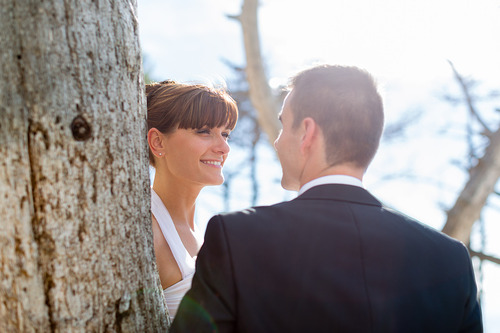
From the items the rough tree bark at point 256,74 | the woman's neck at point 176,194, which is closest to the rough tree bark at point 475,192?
the rough tree bark at point 256,74

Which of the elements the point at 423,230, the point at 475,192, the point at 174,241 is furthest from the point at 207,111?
the point at 475,192

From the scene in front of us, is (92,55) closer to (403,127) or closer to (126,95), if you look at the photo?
(126,95)

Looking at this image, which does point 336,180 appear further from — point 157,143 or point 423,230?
point 157,143

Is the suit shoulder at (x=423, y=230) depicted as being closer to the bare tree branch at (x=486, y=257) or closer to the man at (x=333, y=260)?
the man at (x=333, y=260)

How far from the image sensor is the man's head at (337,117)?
201cm

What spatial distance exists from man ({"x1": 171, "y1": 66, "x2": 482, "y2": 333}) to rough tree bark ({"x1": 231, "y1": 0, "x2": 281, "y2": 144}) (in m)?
5.68

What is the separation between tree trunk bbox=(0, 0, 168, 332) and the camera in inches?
67.1

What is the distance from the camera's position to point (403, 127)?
53.4 ft

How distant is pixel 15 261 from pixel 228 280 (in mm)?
768

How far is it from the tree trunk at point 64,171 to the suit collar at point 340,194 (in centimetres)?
75

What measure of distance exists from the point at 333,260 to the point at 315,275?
0.30 ft

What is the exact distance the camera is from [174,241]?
324cm

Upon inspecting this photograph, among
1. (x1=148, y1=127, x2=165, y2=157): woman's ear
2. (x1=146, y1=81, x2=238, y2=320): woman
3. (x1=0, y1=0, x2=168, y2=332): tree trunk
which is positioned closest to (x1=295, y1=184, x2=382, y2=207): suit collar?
Answer: (x1=0, y1=0, x2=168, y2=332): tree trunk

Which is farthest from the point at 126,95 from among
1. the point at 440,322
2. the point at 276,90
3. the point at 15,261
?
the point at 276,90
